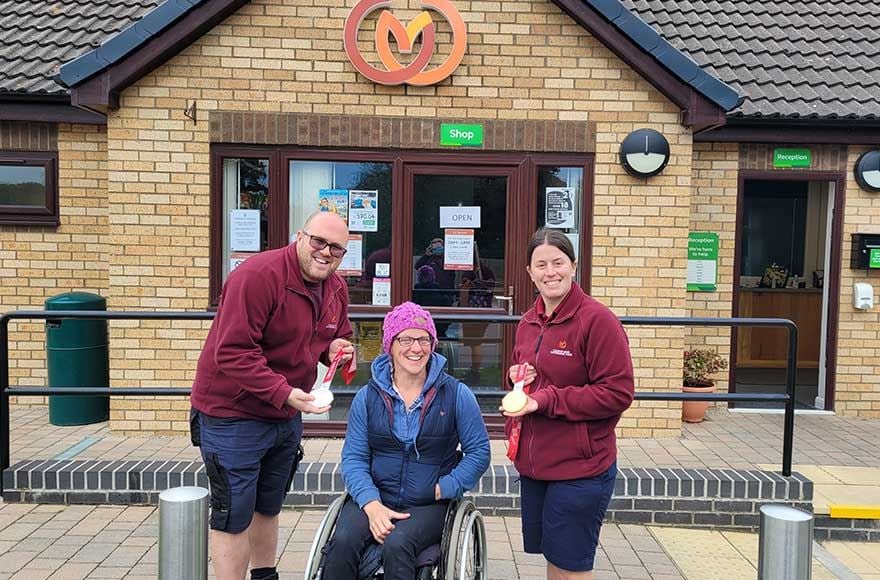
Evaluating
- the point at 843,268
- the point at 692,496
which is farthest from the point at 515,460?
the point at 843,268

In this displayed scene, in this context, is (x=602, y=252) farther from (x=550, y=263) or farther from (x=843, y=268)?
(x=550, y=263)

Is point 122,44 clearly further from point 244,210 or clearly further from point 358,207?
point 358,207

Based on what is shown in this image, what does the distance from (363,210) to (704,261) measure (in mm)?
3336

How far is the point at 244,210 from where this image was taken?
6.01m

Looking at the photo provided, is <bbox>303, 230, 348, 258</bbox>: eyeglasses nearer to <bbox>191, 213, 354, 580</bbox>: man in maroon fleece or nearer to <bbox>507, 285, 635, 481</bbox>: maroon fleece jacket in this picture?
<bbox>191, 213, 354, 580</bbox>: man in maroon fleece

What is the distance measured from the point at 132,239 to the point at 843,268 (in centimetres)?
646

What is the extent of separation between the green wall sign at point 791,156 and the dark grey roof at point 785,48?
18.6 inches

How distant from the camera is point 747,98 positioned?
6730 millimetres

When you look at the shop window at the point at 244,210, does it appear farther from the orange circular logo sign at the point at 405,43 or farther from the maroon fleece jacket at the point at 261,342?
the maroon fleece jacket at the point at 261,342

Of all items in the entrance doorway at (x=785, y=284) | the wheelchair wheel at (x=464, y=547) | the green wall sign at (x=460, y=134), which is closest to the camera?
the wheelchair wheel at (x=464, y=547)

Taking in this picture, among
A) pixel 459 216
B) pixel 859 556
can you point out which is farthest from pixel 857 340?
pixel 459 216

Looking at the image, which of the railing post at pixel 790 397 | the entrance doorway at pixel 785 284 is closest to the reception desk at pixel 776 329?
the entrance doorway at pixel 785 284

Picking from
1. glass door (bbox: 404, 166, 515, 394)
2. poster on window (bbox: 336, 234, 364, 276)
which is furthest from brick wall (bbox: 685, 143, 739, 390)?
poster on window (bbox: 336, 234, 364, 276)

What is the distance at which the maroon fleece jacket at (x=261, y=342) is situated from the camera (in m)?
2.88
